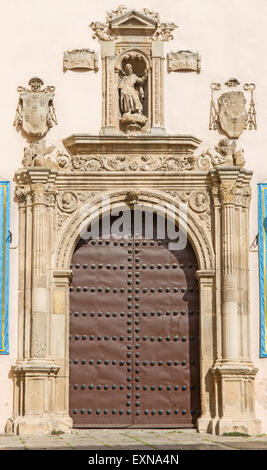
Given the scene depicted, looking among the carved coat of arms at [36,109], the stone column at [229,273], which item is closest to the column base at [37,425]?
the stone column at [229,273]

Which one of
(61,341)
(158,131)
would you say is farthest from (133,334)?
(158,131)

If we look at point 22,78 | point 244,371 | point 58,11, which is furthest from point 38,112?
point 244,371

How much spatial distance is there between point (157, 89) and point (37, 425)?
15.5 ft

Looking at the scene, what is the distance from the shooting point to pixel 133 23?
14.3 metres

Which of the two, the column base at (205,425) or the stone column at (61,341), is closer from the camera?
the column base at (205,425)

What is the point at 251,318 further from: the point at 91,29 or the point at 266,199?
the point at 91,29

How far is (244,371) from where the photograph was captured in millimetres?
13367

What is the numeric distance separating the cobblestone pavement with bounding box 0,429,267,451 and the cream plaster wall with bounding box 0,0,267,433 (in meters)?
2.56

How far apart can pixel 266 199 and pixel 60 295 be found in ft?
9.94

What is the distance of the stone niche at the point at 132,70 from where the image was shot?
A: 1414 centimetres

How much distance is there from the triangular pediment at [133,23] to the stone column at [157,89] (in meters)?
0.23

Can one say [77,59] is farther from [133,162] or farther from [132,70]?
[133,162]

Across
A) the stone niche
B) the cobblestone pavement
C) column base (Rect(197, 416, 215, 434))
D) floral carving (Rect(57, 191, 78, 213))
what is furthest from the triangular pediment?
the cobblestone pavement

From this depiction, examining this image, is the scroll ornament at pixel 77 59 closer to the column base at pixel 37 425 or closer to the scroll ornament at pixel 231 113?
the scroll ornament at pixel 231 113
